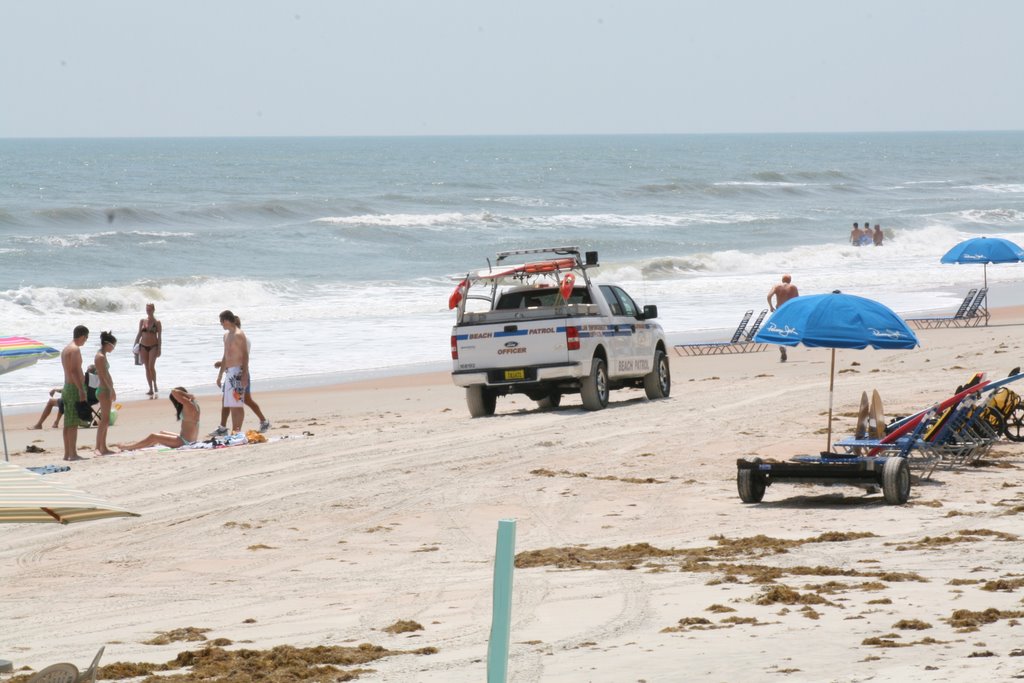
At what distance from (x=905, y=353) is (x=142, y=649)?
16721 millimetres

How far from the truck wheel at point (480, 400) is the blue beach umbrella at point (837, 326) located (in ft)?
18.8

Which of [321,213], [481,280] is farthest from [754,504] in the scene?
[321,213]

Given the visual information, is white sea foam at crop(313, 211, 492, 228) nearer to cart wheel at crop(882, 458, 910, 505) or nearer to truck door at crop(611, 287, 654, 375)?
truck door at crop(611, 287, 654, 375)

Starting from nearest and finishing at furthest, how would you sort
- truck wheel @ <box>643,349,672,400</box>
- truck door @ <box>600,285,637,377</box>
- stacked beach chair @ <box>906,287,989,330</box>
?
1. truck door @ <box>600,285,637,377</box>
2. truck wheel @ <box>643,349,672,400</box>
3. stacked beach chair @ <box>906,287,989,330</box>

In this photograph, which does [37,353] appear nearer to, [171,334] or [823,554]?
[823,554]

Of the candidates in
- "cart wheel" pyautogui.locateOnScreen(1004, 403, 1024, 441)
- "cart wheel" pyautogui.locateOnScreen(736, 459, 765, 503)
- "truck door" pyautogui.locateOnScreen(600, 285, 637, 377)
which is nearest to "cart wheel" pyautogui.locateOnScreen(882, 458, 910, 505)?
"cart wheel" pyautogui.locateOnScreen(736, 459, 765, 503)

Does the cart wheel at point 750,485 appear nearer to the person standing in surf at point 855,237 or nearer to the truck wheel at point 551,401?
the truck wheel at point 551,401

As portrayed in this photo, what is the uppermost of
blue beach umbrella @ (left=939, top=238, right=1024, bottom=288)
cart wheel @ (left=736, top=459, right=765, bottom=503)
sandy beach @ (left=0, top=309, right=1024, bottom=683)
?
blue beach umbrella @ (left=939, top=238, right=1024, bottom=288)

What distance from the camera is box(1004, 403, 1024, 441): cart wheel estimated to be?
45.1 ft

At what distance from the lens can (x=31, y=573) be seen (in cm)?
958

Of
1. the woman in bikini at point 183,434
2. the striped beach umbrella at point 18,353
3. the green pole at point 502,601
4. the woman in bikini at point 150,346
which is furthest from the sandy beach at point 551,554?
the woman in bikini at point 150,346

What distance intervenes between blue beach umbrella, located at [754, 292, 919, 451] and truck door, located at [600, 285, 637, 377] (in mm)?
5411

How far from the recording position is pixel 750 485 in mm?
11102

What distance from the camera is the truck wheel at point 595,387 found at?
1648 cm
